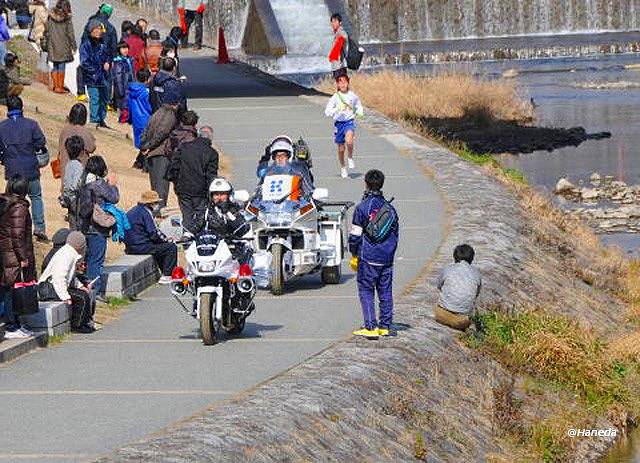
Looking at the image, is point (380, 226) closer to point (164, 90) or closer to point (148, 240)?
point (148, 240)

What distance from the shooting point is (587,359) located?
18859mm

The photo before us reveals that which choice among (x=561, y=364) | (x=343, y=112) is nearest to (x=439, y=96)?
(x=343, y=112)

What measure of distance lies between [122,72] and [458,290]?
52.8 ft

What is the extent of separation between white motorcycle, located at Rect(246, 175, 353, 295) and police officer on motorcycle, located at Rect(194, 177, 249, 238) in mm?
1504

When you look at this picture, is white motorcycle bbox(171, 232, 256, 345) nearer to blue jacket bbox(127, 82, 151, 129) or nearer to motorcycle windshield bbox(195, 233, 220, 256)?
motorcycle windshield bbox(195, 233, 220, 256)

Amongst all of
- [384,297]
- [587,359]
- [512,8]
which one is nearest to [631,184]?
[587,359]

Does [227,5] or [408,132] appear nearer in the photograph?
[408,132]

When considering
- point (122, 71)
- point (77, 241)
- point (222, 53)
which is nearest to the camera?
point (77, 241)

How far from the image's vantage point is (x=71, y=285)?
1734cm

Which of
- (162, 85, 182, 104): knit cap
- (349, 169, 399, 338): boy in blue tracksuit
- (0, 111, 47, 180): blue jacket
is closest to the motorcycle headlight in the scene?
(349, 169, 399, 338): boy in blue tracksuit

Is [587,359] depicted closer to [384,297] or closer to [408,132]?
[384,297]

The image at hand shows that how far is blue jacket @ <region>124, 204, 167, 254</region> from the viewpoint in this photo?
19953 mm

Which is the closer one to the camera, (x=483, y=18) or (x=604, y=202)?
(x=604, y=202)

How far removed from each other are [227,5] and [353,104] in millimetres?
44468
